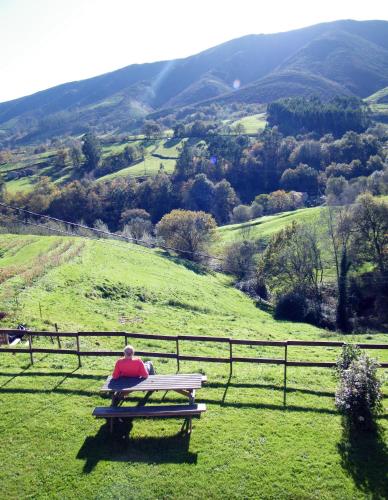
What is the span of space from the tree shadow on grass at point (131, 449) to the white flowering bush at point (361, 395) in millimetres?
4890

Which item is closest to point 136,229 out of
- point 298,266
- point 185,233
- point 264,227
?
point 185,233

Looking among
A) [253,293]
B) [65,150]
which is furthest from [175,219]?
[65,150]

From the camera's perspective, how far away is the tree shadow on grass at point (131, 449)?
1157 centimetres

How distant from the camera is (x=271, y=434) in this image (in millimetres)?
12609

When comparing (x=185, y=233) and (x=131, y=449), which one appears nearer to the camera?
(x=131, y=449)

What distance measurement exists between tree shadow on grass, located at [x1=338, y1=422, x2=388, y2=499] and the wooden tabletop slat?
465cm

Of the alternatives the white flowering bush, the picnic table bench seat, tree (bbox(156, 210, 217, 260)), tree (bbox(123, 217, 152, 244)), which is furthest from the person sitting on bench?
tree (bbox(123, 217, 152, 244))

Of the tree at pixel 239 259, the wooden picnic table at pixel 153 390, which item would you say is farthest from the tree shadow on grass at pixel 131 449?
the tree at pixel 239 259

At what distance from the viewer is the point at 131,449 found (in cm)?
1198

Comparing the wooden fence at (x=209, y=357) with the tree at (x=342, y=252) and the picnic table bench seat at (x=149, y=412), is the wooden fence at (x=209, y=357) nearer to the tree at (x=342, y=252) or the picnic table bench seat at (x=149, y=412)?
the picnic table bench seat at (x=149, y=412)

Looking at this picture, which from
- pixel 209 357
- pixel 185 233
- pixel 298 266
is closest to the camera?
pixel 209 357

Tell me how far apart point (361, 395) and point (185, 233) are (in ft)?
186

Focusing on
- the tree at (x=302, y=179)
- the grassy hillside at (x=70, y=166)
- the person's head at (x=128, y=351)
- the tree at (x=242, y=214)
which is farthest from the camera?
the grassy hillside at (x=70, y=166)

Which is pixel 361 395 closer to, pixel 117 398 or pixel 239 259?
pixel 117 398
